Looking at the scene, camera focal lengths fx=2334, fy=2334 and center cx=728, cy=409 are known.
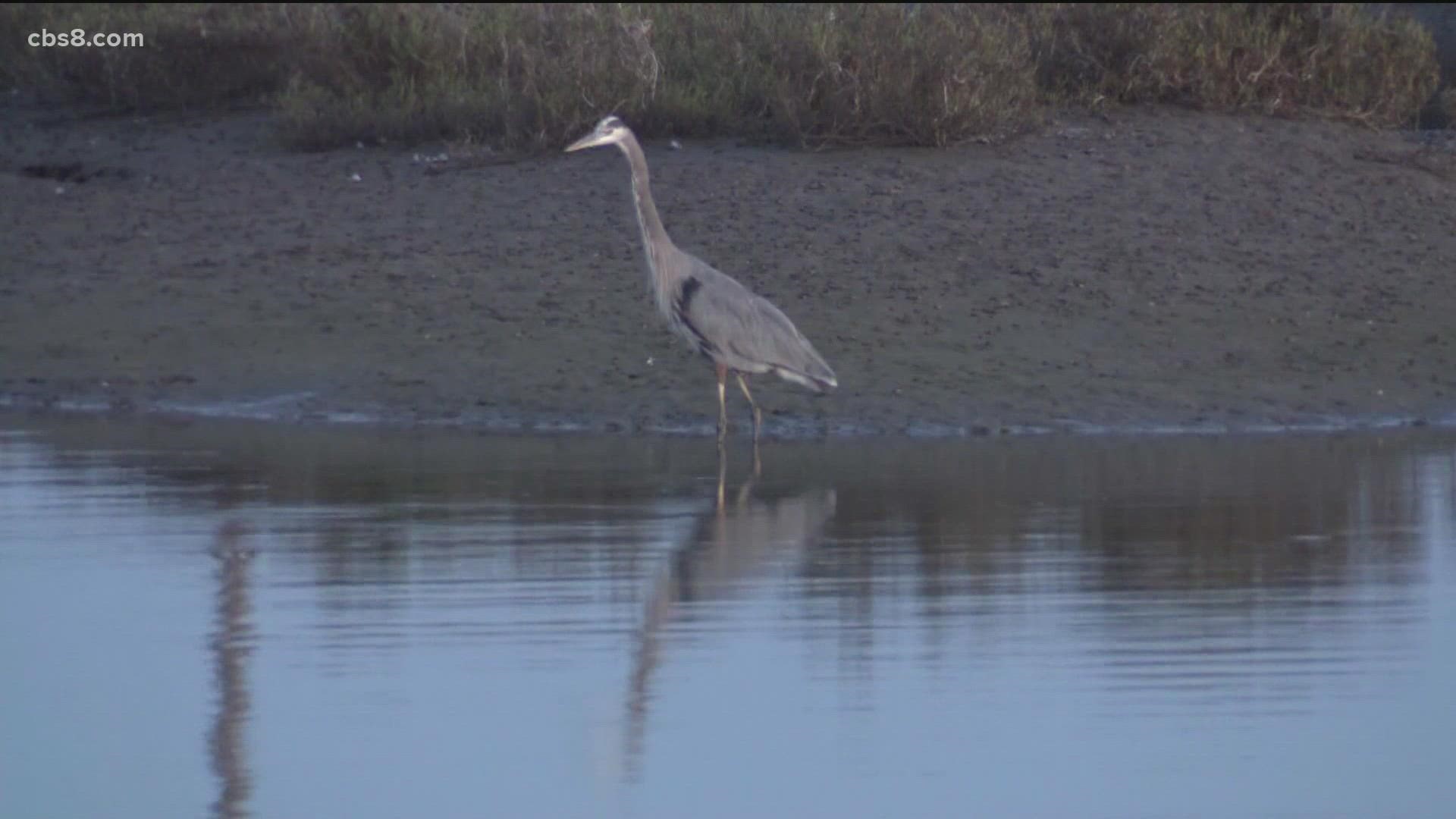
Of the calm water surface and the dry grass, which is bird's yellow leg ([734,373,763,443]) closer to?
the calm water surface

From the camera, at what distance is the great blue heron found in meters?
11.3

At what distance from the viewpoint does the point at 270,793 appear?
535cm

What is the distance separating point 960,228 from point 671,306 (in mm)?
3109

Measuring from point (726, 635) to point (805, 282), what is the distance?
6.75 meters

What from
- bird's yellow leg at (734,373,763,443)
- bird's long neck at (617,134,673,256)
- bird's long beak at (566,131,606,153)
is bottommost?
bird's yellow leg at (734,373,763,443)

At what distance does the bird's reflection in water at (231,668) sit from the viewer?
17.7 ft

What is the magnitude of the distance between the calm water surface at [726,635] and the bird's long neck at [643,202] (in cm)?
152

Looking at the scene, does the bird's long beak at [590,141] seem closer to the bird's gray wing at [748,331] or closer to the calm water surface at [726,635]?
the bird's gray wing at [748,331]

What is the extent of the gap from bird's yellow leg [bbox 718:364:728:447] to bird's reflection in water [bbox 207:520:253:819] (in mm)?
3086

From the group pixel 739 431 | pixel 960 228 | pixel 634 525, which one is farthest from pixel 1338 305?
pixel 634 525

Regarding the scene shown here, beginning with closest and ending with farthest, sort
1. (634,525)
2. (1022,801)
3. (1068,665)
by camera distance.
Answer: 1. (1022,801)
2. (1068,665)
3. (634,525)

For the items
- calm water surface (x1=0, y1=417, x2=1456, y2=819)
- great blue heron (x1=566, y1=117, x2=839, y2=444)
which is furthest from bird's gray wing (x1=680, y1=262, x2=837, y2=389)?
calm water surface (x1=0, y1=417, x2=1456, y2=819)

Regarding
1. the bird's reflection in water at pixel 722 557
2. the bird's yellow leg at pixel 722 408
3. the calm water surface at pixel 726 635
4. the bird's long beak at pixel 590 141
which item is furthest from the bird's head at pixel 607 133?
the bird's reflection in water at pixel 722 557

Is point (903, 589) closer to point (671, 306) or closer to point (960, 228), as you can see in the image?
point (671, 306)
